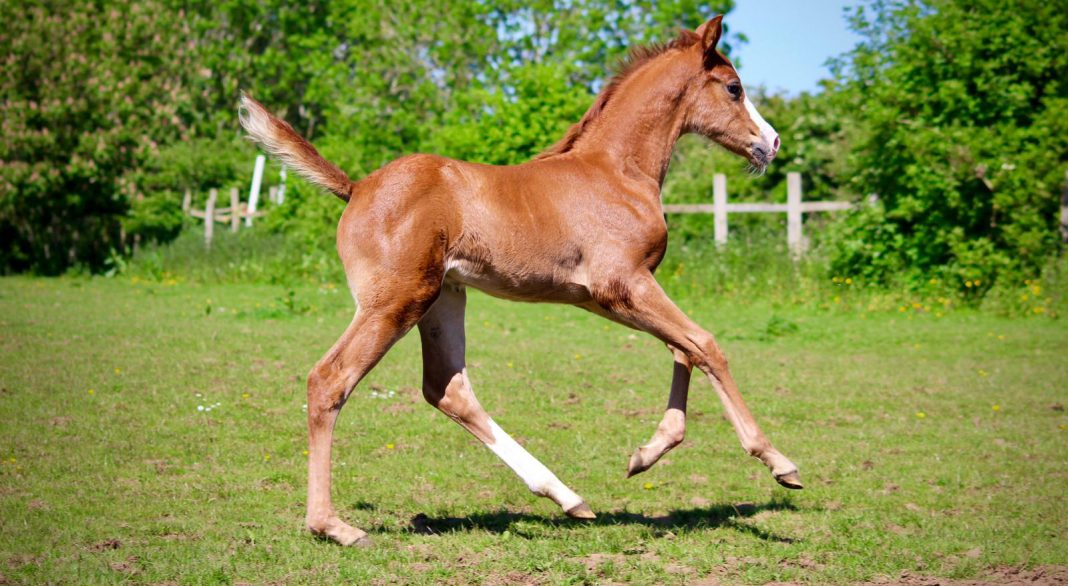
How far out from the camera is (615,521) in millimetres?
5832

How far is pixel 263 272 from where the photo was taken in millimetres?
21547

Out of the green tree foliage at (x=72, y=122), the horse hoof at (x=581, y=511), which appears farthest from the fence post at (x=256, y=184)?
the horse hoof at (x=581, y=511)

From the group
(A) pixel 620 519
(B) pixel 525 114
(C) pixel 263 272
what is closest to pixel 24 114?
(C) pixel 263 272

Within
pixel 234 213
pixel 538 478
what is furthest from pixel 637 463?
pixel 234 213

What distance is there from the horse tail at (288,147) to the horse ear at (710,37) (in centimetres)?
229

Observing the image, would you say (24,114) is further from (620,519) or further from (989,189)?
(620,519)

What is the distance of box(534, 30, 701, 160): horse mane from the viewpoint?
6277 millimetres

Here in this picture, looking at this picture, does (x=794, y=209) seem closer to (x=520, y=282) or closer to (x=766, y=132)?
(x=766, y=132)

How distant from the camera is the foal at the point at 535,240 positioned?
5270 millimetres

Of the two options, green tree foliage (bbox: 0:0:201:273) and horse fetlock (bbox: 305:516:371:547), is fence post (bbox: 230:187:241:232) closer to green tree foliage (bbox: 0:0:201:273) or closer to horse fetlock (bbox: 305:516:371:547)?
green tree foliage (bbox: 0:0:201:273)

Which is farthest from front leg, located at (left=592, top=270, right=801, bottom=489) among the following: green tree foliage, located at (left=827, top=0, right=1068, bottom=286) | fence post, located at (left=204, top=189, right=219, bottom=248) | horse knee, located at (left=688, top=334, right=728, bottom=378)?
fence post, located at (left=204, top=189, right=219, bottom=248)

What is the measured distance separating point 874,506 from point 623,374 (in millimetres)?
4734

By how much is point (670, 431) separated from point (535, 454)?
2002 mm

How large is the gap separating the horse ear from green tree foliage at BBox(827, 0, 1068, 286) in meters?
12.0
